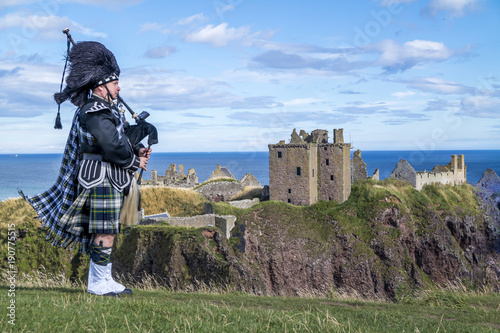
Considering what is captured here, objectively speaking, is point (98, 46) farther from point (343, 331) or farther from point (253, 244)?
point (253, 244)

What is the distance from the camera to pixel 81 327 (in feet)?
17.1

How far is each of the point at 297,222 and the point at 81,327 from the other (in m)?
25.6

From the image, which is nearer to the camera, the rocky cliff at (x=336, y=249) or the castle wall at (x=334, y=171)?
the rocky cliff at (x=336, y=249)

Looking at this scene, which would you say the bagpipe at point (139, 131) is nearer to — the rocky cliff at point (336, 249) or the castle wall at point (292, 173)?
the rocky cliff at point (336, 249)

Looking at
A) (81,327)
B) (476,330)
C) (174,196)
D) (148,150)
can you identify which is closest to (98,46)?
(148,150)

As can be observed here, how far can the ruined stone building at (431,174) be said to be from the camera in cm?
4216

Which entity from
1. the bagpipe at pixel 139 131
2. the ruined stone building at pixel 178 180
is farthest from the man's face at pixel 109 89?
the ruined stone building at pixel 178 180

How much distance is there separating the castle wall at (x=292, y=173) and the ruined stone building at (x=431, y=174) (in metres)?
8.66

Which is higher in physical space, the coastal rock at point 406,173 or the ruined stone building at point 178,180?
the coastal rock at point 406,173

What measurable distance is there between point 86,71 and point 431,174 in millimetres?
42797

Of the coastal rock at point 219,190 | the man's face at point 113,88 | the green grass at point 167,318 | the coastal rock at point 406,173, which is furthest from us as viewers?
the coastal rock at point 219,190

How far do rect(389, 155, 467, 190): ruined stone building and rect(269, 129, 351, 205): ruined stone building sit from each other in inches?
210

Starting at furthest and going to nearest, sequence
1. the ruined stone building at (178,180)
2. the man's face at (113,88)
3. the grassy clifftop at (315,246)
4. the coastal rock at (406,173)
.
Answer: the ruined stone building at (178,180)
the coastal rock at (406,173)
the grassy clifftop at (315,246)
the man's face at (113,88)

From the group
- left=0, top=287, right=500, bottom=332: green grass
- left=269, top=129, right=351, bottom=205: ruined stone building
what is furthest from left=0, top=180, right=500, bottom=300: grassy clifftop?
left=0, top=287, right=500, bottom=332: green grass
